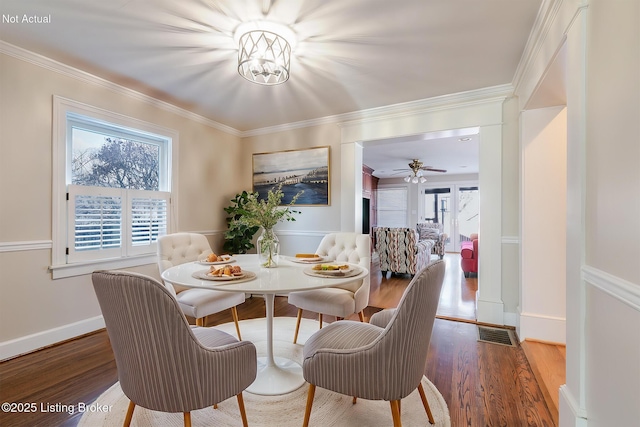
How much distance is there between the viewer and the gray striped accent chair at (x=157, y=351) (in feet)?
3.52

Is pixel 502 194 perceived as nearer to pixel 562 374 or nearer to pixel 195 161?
pixel 562 374

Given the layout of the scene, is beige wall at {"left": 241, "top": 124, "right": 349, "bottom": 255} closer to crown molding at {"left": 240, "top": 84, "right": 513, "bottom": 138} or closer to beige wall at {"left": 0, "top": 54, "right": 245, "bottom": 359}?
crown molding at {"left": 240, "top": 84, "right": 513, "bottom": 138}

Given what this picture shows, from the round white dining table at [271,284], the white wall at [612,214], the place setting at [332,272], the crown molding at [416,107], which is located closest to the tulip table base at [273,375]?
the round white dining table at [271,284]

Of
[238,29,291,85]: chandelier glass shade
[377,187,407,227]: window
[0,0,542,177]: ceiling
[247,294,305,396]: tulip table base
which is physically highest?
[0,0,542,177]: ceiling

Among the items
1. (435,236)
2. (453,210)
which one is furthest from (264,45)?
(453,210)

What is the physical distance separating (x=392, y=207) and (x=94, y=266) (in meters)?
8.10

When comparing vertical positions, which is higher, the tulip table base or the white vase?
the white vase

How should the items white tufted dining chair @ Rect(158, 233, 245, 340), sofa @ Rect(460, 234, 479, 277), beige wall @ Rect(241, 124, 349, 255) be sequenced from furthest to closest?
sofa @ Rect(460, 234, 479, 277)
beige wall @ Rect(241, 124, 349, 255)
white tufted dining chair @ Rect(158, 233, 245, 340)

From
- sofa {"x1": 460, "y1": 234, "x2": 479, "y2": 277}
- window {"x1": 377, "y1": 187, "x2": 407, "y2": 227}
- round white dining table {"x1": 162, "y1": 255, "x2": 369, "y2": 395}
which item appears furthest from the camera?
window {"x1": 377, "y1": 187, "x2": 407, "y2": 227}

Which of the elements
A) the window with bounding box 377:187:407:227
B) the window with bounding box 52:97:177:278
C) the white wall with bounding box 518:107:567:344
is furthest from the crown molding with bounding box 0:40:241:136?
the window with bounding box 377:187:407:227

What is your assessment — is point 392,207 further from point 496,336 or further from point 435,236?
point 496,336

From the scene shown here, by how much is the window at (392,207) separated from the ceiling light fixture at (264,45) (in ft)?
25.5

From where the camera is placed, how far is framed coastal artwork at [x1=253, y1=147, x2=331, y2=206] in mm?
3930

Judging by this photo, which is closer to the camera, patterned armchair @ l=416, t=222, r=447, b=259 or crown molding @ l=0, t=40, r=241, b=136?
crown molding @ l=0, t=40, r=241, b=136
